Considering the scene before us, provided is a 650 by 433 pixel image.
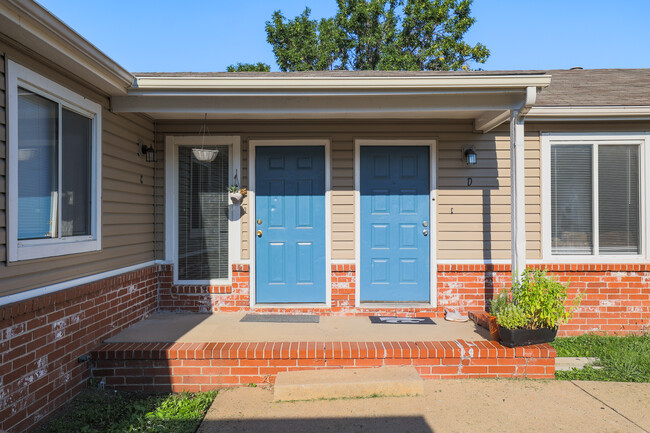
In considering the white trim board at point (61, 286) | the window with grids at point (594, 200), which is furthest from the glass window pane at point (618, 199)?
the white trim board at point (61, 286)

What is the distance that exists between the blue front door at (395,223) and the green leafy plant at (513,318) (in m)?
1.42

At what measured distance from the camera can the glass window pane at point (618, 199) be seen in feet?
17.4

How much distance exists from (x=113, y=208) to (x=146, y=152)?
961 millimetres

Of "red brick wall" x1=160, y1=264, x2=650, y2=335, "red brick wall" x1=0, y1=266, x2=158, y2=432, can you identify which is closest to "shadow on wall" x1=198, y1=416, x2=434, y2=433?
"red brick wall" x1=0, y1=266, x2=158, y2=432

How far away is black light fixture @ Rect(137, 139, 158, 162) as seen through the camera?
495 centimetres

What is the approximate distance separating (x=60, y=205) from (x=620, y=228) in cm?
576

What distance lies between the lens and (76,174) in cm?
379

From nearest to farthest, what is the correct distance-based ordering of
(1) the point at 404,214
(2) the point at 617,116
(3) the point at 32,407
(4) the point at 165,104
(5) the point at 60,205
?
(3) the point at 32,407, (5) the point at 60,205, (4) the point at 165,104, (2) the point at 617,116, (1) the point at 404,214

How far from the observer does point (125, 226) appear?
4598 millimetres

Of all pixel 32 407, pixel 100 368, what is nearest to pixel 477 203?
pixel 100 368

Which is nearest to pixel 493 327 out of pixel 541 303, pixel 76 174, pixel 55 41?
pixel 541 303

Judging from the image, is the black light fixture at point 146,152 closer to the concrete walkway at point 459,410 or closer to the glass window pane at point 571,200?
the concrete walkway at point 459,410

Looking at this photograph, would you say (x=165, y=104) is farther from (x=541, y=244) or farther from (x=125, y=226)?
(x=541, y=244)

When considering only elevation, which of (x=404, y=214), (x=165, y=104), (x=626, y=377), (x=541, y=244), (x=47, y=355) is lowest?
(x=626, y=377)
